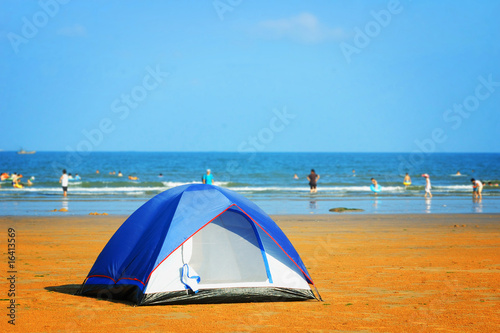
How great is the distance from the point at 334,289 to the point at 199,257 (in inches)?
96.1

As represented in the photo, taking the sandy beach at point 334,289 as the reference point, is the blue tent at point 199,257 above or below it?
above

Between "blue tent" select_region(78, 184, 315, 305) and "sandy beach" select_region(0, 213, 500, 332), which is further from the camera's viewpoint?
"blue tent" select_region(78, 184, 315, 305)

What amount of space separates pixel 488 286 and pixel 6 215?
18.1 meters

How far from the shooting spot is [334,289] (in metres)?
8.68

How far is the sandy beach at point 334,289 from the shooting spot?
6684 millimetres

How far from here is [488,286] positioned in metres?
8.84

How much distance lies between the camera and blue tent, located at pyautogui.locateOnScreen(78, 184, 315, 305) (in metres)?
7.65

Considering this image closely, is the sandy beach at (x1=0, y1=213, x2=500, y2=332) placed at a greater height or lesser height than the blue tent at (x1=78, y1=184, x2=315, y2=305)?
lesser

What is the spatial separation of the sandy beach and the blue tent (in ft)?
0.83

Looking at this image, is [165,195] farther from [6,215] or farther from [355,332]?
[6,215]

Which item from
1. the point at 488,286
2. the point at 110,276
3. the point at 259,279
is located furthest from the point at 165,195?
the point at 488,286

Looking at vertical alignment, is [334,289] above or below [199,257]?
below

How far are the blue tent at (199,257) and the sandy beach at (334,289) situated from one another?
253 mm

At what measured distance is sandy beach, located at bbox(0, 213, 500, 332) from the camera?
6.68 meters
